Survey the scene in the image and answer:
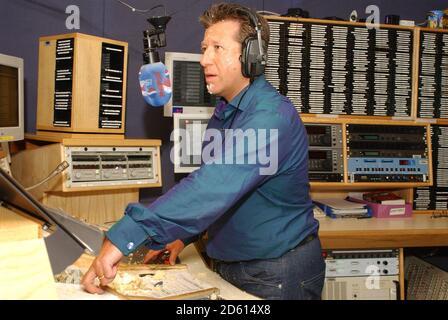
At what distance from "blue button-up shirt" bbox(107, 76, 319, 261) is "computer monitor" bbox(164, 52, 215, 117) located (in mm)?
840

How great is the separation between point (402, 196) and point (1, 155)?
2224mm

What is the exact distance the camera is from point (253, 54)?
5.33 ft

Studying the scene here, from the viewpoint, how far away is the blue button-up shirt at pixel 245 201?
124 cm

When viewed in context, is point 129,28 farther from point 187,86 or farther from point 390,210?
point 390,210

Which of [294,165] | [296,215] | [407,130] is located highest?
[407,130]

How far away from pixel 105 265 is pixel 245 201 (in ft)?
1.90

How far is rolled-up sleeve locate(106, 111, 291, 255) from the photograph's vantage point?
3.93ft

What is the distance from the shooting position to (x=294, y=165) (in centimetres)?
160

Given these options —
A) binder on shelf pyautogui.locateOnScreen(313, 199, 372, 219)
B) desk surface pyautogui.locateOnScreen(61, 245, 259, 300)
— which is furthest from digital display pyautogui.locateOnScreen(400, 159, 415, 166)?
desk surface pyautogui.locateOnScreen(61, 245, 259, 300)

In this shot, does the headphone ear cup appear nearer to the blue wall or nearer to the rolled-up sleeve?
the rolled-up sleeve

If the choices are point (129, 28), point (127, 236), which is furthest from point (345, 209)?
point (127, 236)
